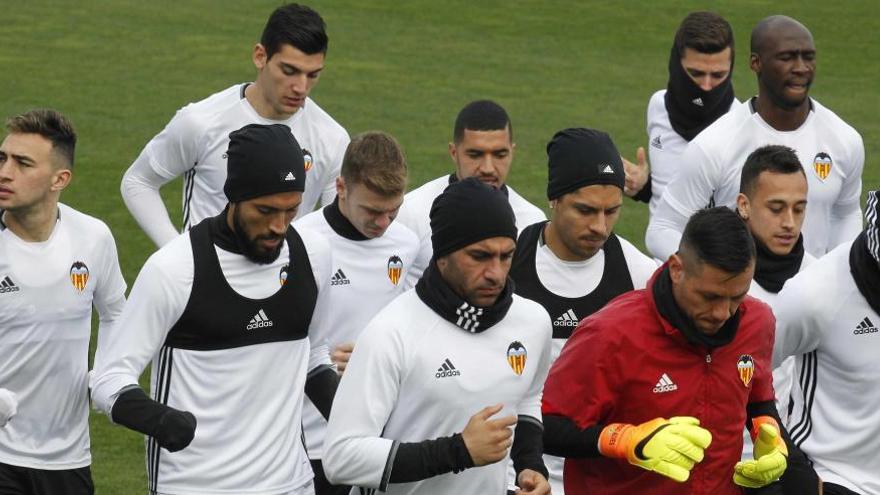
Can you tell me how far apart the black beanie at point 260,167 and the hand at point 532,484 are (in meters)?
1.45

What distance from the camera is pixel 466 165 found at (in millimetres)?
8719

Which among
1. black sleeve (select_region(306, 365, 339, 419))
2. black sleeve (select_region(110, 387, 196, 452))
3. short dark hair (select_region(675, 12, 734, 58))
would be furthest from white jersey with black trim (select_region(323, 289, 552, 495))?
short dark hair (select_region(675, 12, 734, 58))

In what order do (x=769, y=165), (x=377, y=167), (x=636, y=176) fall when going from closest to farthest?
(x=769, y=165), (x=377, y=167), (x=636, y=176)

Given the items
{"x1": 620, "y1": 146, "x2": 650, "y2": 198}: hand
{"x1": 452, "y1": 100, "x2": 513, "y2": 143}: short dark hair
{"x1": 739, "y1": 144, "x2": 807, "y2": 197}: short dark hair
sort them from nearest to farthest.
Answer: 1. {"x1": 739, "y1": 144, "x2": 807, "y2": 197}: short dark hair
2. {"x1": 452, "y1": 100, "x2": 513, "y2": 143}: short dark hair
3. {"x1": 620, "y1": 146, "x2": 650, "y2": 198}: hand

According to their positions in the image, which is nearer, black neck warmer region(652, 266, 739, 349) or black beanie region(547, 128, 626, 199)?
black neck warmer region(652, 266, 739, 349)

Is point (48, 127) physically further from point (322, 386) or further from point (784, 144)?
point (784, 144)

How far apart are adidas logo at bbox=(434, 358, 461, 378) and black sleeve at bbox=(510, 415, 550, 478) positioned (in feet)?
1.23

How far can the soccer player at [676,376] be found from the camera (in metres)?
5.93

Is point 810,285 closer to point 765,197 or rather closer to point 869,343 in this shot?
point 869,343

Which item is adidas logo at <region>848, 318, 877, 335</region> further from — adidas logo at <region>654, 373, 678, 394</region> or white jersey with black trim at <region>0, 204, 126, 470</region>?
white jersey with black trim at <region>0, 204, 126, 470</region>

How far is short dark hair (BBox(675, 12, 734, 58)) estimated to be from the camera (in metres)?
10.2

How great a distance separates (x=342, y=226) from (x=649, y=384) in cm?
246

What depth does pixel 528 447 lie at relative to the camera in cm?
616

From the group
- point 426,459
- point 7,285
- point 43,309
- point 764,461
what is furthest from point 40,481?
point 764,461
